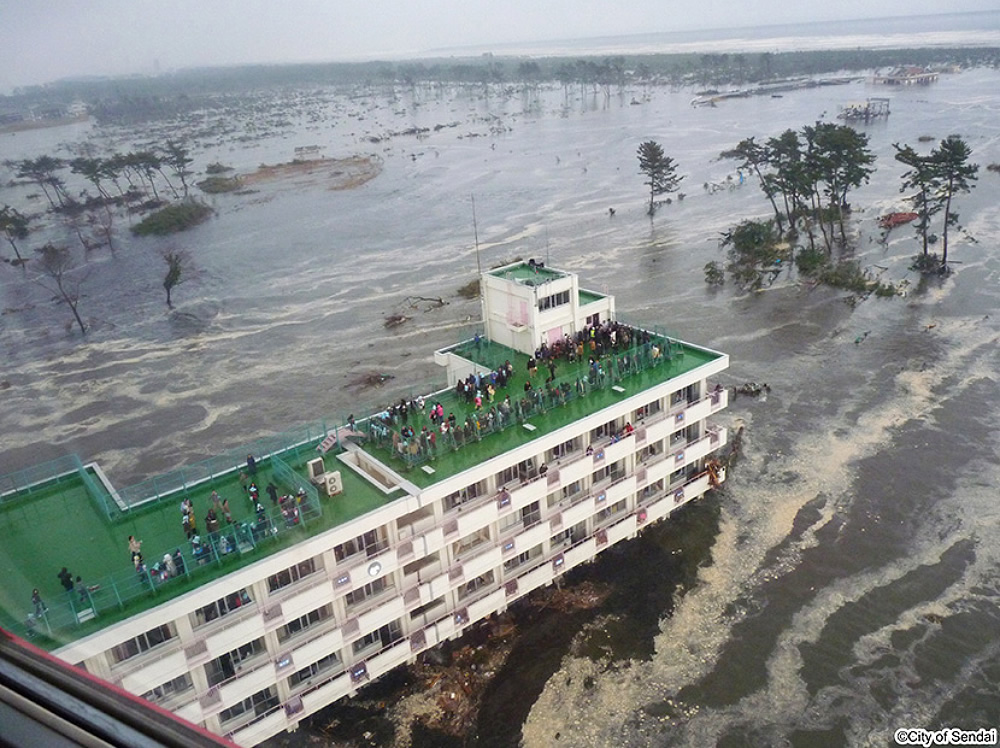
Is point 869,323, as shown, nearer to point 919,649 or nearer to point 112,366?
point 919,649

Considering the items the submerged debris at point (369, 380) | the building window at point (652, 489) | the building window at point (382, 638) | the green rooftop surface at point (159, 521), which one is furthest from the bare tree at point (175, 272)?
the building window at point (382, 638)

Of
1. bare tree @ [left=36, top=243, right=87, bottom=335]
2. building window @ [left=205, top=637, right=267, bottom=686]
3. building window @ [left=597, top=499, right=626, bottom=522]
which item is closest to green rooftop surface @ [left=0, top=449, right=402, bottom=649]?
building window @ [left=205, top=637, right=267, bottom=686]

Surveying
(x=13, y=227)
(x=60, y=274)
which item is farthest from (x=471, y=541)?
(x=13, y=227)

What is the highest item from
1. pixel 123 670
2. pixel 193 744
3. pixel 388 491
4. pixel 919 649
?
pixel 193 744

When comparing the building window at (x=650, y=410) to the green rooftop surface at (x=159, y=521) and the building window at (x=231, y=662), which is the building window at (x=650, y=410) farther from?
the building window at (x=231, y=662)

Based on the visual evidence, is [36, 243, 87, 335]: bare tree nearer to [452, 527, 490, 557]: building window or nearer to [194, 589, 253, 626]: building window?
[452, 527, 490, 557]: building window

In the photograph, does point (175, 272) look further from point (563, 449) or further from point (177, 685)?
point (177, 685)

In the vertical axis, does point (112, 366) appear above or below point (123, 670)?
below

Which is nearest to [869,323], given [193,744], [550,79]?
[193,744]
